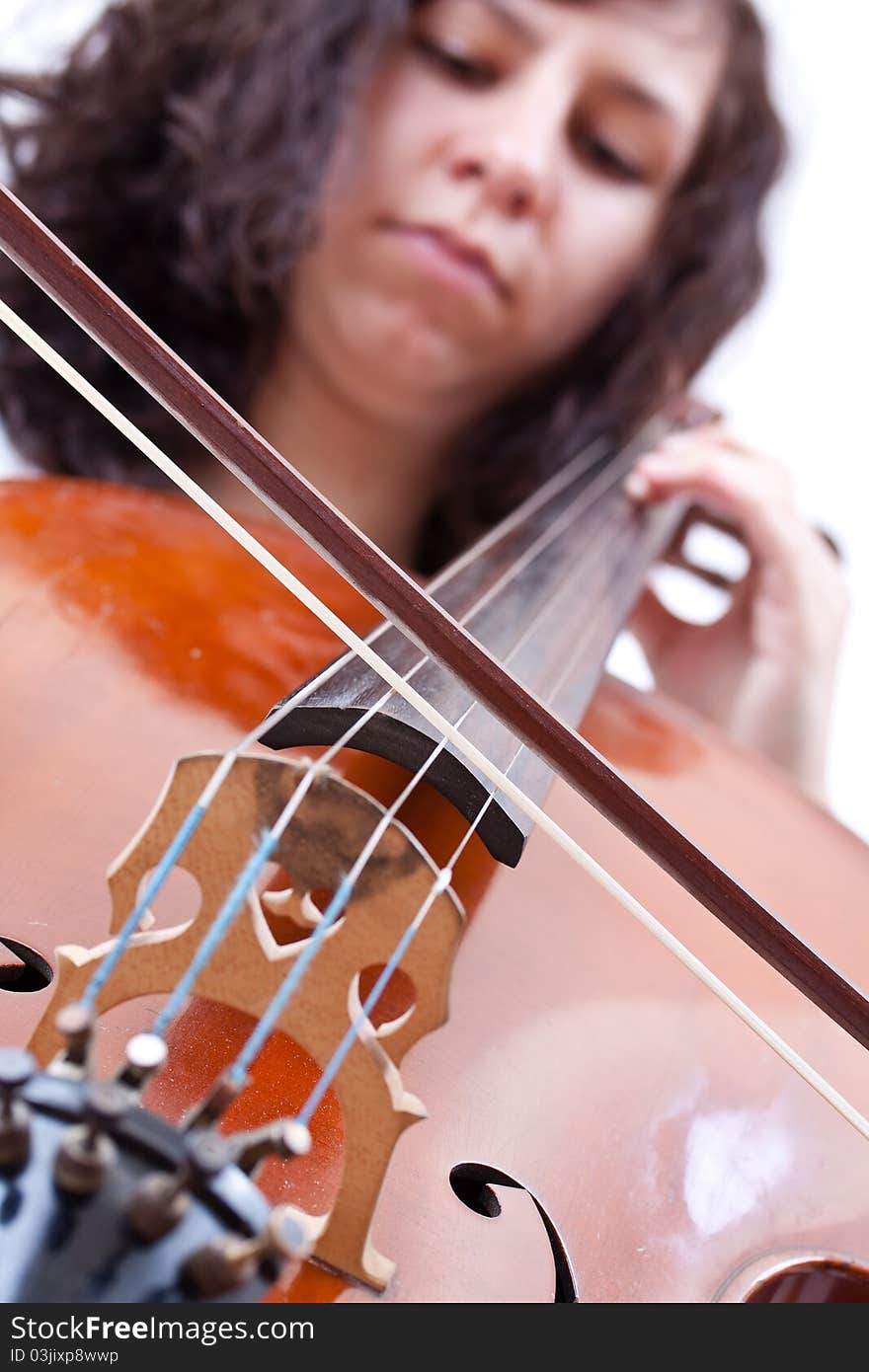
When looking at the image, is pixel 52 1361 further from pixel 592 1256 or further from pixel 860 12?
pixel 860 12

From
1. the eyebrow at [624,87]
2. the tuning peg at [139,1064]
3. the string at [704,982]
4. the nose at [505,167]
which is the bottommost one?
the string at [704,982]

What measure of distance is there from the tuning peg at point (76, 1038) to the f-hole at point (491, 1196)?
0.17 meters

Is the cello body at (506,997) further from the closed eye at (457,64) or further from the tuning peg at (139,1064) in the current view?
the closed eye at (457,64)

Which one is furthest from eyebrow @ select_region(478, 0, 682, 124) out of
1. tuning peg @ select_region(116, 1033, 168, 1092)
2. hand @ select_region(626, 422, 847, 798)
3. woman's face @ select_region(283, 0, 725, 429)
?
tuning peg @ select_region(116, 1033, 168, 1092)

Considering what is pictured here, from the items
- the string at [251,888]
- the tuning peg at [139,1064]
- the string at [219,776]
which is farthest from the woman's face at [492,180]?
the tuning peg at [139,1064]

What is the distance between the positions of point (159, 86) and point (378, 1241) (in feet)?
3.88

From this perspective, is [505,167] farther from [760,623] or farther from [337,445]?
A: [760,623]

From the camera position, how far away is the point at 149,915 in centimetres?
39

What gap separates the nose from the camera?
1034 mm

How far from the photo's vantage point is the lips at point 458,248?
3.57ft

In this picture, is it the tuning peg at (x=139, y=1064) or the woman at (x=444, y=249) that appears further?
the woman at (x=444, y=249)

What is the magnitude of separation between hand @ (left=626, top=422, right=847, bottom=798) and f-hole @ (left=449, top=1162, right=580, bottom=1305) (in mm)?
799

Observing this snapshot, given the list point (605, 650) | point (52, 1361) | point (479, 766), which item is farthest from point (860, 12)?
point (52, 1361)

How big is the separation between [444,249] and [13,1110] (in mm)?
962
